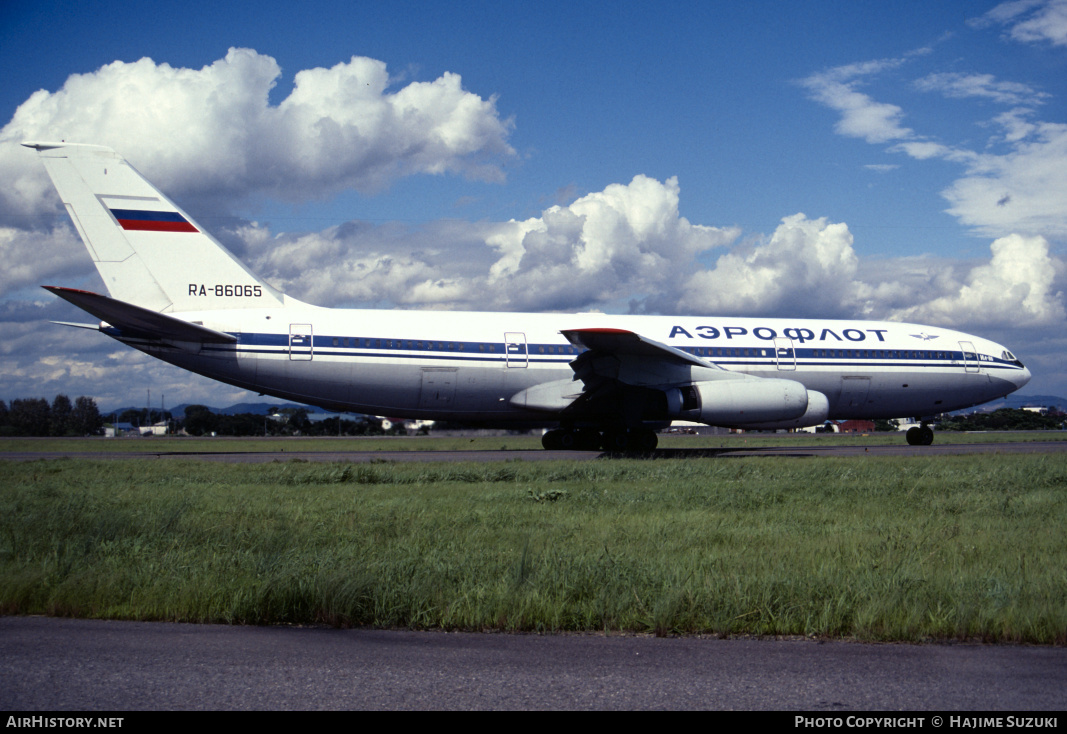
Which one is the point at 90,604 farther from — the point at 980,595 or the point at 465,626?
the point at 980,595

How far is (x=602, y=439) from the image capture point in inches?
878

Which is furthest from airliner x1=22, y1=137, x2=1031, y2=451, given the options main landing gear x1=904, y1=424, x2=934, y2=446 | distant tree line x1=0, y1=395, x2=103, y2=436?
distant tree line x1=0, y1=395, x2=103, y2=436

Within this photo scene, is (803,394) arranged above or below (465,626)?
above

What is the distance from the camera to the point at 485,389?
20969 millimetres

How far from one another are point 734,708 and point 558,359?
18.4 m

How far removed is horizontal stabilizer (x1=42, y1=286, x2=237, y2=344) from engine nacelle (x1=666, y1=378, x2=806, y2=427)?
464 inches

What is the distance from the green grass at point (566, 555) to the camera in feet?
15.4

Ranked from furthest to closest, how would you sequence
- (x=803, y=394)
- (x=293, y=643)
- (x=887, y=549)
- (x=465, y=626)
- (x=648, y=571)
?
1. (x=803, y=394)
2. (x=887, y=549)
3. (x=648, y=571)
4. (x=465, y=626)
5. (x=293, y=643)

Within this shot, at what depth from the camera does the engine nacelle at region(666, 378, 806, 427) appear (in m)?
19.3

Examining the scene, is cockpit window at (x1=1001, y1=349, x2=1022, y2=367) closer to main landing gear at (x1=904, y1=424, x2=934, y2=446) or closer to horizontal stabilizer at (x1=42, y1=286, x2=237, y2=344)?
main landing gear at (x1=904, y1=424, x2=934, y2=446)

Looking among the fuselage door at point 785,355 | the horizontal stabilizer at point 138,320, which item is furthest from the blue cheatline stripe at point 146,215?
the fuselage door at point 785,355

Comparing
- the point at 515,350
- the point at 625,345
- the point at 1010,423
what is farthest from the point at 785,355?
the point at 1010,423

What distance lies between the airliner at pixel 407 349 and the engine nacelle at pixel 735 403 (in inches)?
1.4

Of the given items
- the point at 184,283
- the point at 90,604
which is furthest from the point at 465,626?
the point at 184,283
